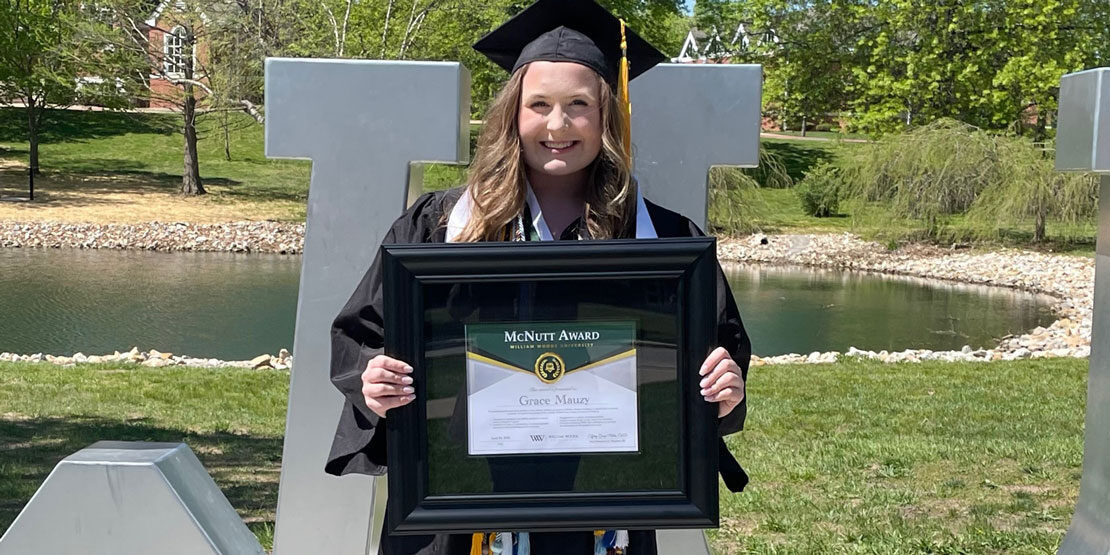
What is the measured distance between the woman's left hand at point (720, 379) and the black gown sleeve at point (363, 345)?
614 mm

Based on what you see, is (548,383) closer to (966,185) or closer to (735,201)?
(966,185)

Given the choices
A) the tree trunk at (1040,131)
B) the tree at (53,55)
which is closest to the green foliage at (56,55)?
the tree at (53,55)

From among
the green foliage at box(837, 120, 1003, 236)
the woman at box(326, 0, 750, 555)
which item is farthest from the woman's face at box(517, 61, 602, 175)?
the green foliage at box(837, 120, 1003, 236)

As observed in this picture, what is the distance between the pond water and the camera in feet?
40.7

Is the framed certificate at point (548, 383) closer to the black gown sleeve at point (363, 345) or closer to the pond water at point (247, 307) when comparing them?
the black gown sleeve at point (363, 345)

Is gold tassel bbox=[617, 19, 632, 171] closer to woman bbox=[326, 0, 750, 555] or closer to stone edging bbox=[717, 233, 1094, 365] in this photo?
woman bbox=[326, 0, 750, 555]

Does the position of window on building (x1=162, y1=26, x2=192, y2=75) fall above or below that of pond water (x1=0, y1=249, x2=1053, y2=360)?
above

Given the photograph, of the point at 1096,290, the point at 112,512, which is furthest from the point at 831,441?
the point at 112,512

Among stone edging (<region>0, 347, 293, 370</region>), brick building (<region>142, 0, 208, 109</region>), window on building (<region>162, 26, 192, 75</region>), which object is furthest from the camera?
window on building (<region>162, 26, 192, 75</region>)

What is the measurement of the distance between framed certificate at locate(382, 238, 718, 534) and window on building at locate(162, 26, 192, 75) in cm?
2516

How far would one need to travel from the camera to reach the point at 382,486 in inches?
118

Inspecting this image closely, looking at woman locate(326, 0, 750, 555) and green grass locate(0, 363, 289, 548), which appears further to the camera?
green grass locate(0, 363, 289, 548)

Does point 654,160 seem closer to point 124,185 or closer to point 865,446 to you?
point 865,446

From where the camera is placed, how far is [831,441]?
6.52 meters
